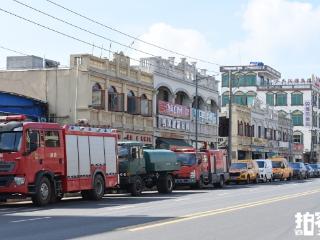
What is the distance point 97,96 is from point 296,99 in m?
68.1

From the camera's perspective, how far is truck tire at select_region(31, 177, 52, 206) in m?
22.9

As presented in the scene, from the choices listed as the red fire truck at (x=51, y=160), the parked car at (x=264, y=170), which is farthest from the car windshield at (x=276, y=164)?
the red fire truck at (x=51, y=160)

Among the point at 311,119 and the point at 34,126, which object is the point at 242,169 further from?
the point at 311,119

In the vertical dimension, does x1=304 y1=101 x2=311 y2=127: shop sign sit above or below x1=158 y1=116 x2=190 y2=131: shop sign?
above

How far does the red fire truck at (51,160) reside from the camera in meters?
22.7

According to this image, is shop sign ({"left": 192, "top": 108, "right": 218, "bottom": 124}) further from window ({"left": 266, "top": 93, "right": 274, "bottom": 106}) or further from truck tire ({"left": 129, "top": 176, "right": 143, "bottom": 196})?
window ({"left": 266, "top": 93, "right": 274, "bottom": 106})

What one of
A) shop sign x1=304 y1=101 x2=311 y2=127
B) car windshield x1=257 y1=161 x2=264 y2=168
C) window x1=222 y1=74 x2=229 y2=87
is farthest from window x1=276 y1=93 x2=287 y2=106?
car windshield x1=257 y1=161 x2=264 y2=168

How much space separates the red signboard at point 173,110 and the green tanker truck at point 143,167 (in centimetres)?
1463

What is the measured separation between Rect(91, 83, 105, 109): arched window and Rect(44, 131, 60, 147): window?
1662 centimetres

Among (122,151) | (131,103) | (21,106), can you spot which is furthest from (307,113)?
(122,151)

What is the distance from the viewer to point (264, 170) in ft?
176

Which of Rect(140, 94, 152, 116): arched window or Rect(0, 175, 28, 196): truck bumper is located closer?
Rect(0, 175, 28, 196): truck bumper

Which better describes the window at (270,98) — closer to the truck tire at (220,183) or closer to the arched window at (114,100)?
the arched window at (114,100)

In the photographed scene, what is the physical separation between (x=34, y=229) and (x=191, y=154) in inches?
941
